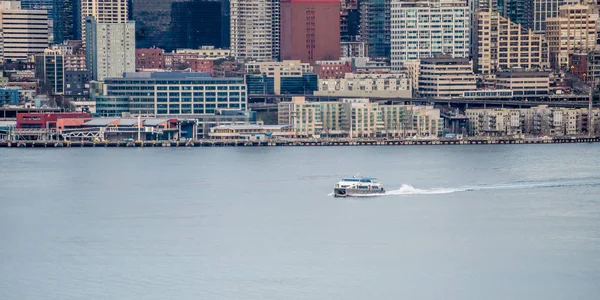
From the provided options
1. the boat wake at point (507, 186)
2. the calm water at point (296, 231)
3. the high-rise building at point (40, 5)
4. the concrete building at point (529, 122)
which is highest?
the high-rise building at point (40, 5)

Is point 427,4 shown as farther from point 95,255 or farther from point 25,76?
point 95,255

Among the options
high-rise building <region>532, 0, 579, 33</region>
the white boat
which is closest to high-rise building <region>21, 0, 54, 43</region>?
high-rise building <region>532, 0, 579, 33</region>

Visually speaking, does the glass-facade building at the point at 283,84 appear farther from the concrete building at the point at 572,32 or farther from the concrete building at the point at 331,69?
the concrete building at the point at 572,32

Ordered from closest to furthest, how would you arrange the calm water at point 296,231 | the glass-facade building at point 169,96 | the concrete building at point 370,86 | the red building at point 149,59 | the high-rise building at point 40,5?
the calm water at point 296,231 < the glass-facade building at point 169,96 < the concrete building at point 370,86 < the red building at point 149,59 < the high-rise building at point 40,5

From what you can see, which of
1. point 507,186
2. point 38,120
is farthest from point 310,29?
point 507,186

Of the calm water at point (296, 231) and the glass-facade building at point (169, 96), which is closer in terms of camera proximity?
the calm water at point (296, 231)

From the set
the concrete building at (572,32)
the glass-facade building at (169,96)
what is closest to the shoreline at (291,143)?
the glass-facade building at (169,96)

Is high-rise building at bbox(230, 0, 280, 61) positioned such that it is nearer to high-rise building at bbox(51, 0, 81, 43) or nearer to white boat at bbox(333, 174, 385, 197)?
high-rise building at bbox(51, 0, 81, 43)
